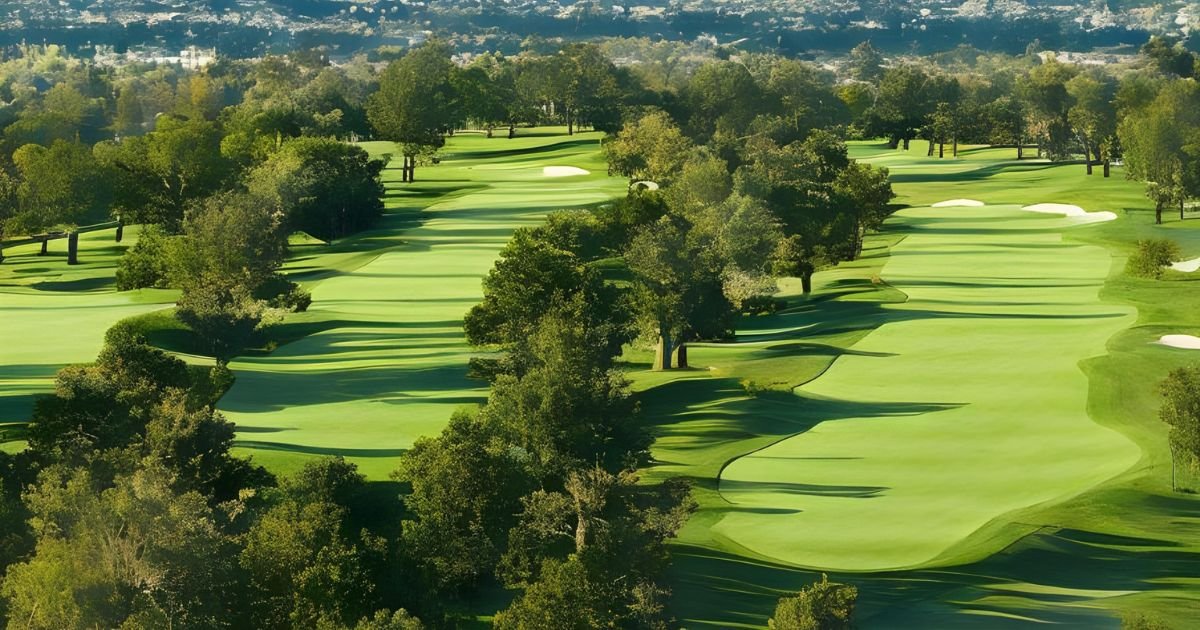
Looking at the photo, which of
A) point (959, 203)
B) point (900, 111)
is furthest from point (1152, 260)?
point (900, 111)

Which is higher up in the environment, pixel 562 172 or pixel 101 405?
pixel 562 172

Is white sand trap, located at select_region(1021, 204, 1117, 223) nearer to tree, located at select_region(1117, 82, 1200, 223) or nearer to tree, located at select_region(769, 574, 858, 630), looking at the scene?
tree, located at select_region(1117, 82, 1200, 223)

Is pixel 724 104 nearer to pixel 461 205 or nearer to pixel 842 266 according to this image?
pixel 461 205

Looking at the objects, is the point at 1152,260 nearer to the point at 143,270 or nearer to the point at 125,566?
the point at 143,270

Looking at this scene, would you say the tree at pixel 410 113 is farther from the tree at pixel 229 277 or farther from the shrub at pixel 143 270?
the tree at pixel 229 277

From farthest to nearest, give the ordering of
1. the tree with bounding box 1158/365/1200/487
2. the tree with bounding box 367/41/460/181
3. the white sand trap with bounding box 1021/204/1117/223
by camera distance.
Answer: the tree with bounding box 367/41/460/181 < the white sand trap with bounding box 1021/204/1117/223 < the tree with bounding box 1158/365/1200/487

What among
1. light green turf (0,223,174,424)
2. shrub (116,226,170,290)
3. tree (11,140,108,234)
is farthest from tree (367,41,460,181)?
shrub (116,226,170,290)

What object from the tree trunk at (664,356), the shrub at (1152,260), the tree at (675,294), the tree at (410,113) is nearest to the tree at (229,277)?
the tree at (675,294)

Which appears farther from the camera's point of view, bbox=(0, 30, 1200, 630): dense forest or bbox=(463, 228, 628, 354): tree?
bbox=(463, 228, 628, 354): tree
